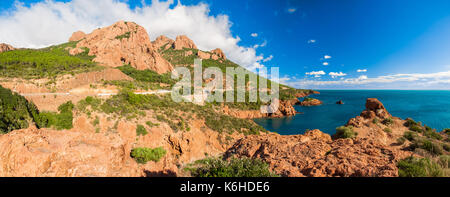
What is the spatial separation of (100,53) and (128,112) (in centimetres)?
3608

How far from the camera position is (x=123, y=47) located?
48656 millimetres

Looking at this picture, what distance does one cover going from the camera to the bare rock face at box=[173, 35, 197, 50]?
96.1m

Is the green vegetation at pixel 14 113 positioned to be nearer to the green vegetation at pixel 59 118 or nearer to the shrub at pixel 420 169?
the green vegetation at pixel 59 118

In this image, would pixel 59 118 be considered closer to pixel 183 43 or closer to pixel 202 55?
pixel 202 55

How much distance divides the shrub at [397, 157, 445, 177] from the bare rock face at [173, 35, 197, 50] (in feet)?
333

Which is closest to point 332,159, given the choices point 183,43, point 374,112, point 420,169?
point 420,169

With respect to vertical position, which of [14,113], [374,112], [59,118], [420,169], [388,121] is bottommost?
[388,121]

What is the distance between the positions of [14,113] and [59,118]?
3.17m

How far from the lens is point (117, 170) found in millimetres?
5652

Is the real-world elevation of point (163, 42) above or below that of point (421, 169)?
above
